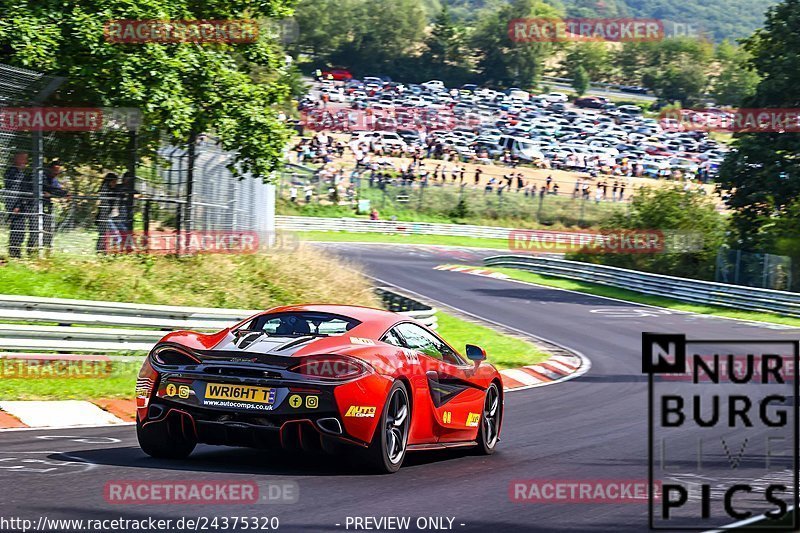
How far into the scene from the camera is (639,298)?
34.0 m

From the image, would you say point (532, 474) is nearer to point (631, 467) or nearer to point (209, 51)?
point (631, 467)

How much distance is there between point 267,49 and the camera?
20.5m

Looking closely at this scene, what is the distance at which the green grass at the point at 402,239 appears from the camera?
4851 cm

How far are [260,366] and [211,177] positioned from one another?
13.2m

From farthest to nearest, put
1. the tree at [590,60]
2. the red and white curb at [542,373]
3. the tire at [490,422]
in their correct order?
the tree at [590,60] → the red and white curb at [542,373] → the tire at [490,422]

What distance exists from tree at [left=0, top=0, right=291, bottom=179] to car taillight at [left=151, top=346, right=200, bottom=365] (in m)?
9.89

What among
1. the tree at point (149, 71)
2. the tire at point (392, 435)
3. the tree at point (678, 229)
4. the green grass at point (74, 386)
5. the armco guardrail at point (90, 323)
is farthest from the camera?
the tree at point (678, 229)

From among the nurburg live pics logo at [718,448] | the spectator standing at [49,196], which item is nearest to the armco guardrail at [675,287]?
the nurburg live pics logo at [718,448]

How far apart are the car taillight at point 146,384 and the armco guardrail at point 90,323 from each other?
4.70 m

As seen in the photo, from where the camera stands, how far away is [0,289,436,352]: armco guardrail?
12.2 metres

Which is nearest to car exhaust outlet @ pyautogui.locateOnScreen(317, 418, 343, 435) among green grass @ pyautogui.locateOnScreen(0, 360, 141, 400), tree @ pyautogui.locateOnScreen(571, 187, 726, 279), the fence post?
green grass @ pyautogui.locateOnScreen(0, 360, 141, 400)

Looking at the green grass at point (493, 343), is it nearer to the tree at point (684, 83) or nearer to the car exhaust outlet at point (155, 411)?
the car exhaust outlet at point (155, 411)

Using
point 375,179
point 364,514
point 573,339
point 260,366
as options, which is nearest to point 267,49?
point 573,339

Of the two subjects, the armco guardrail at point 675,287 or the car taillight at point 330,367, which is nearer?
the car taillight at point 330,367
